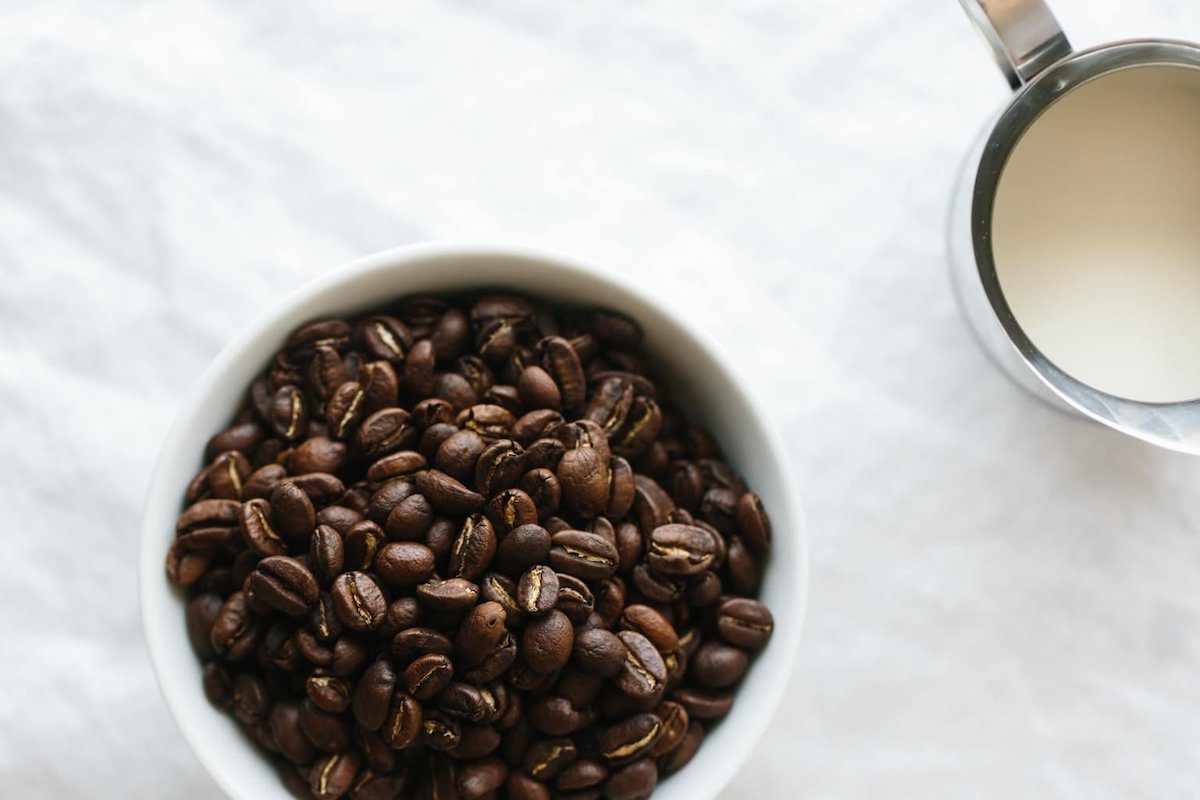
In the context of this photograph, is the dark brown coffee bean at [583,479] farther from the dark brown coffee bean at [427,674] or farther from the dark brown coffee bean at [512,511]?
the dark brown coffee bean at [427,674]

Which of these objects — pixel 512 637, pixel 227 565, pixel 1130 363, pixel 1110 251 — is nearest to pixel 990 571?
pixel 1130 363

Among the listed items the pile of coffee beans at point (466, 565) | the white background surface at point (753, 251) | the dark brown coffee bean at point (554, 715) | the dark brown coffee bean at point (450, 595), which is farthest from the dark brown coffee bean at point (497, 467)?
the white background surface at point (753, 251)

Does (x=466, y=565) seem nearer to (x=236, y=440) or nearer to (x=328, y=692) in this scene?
(x=328, y=692)

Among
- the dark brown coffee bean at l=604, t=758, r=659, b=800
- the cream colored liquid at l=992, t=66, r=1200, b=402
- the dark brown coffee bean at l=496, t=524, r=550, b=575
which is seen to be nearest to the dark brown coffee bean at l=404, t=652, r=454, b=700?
the dark brown coffee bean at l=496, t=524, r=550, b=575

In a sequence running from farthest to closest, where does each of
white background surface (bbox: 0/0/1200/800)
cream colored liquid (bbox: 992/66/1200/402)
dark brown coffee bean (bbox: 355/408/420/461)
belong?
white background surface (bbox: 0/0/1200/800)
cream colored liquid (bbox: 992/66/1200/402)
dark brown coffee bean (bbox: 355/408/420/461)

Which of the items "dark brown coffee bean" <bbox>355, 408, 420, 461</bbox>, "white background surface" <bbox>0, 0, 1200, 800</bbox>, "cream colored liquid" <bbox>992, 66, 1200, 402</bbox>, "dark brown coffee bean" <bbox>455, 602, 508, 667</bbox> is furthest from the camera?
"white background surface" <bbox>0, 0, 1200, 800</bbox>

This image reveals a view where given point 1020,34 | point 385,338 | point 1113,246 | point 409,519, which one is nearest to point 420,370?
point 385,338

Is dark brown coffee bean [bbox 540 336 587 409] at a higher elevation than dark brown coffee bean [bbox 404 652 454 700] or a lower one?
higher

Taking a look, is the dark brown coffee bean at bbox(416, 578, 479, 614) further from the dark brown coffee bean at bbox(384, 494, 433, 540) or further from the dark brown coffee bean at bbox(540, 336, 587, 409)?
the dark brown coffee bean at bbox(540, 336, 587, 409)

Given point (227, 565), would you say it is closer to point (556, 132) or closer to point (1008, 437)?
point (556, 132)
